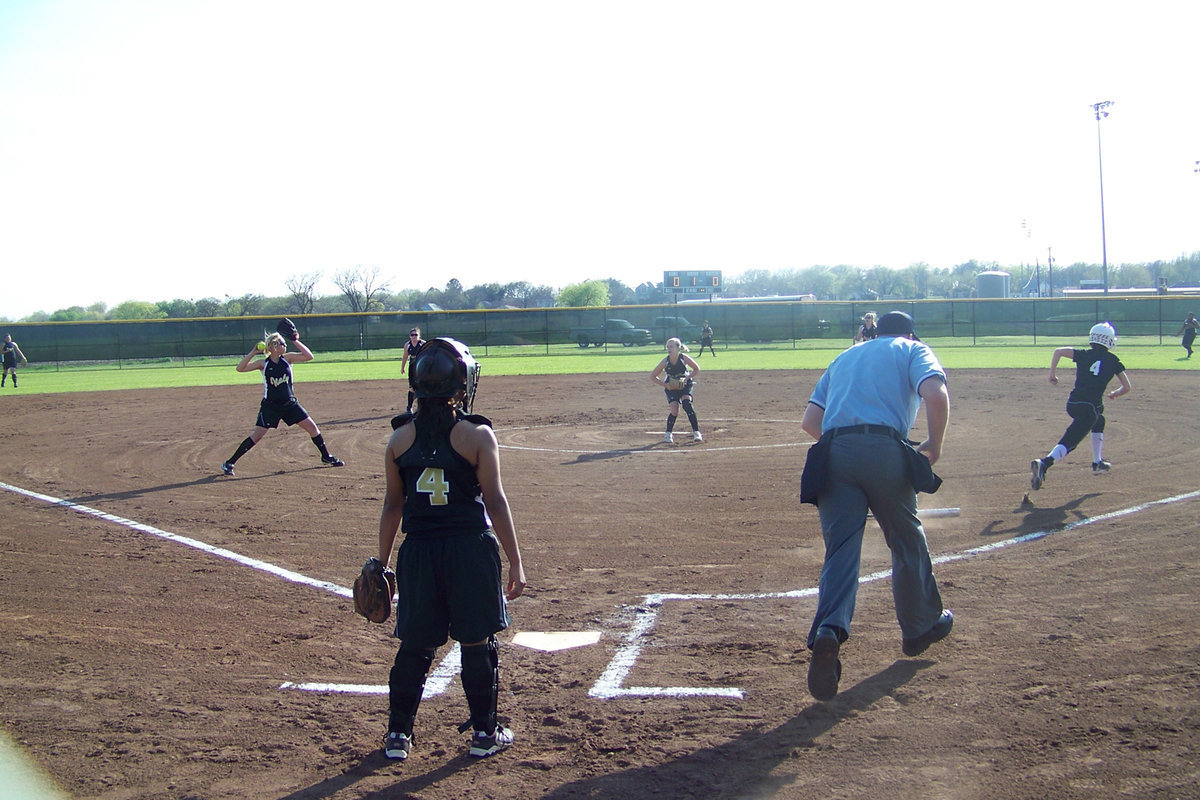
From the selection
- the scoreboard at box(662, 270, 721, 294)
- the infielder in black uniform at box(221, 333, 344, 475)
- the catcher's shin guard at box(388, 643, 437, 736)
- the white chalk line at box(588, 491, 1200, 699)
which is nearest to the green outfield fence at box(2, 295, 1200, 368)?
the scoreboard at box(662, 270, 721, 294)

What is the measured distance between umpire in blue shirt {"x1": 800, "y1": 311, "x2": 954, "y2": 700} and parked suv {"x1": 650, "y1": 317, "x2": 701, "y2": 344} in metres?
45.8

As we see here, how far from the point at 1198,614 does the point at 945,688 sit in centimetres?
226

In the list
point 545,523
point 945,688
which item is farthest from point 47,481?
point 945,688

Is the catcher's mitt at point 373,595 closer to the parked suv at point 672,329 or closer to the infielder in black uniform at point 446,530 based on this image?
the infielder in black uniform at point 446,530

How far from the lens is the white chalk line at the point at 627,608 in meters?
5.14

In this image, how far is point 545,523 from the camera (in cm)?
952

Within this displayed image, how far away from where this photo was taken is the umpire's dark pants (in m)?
4.87

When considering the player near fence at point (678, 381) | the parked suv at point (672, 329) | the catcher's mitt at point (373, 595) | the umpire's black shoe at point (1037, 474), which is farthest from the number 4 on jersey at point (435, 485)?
the parked suv at point (672, 329)

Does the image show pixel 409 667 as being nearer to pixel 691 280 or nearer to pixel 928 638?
pixel 928 638

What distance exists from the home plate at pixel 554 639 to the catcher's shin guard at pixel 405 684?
1.63 metres

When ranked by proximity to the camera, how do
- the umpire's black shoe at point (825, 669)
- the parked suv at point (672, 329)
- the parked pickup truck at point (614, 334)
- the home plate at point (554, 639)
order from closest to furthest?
the umpire's black shoe at point (825, 669) → the home plate at point (554, 639) → the parked pickup truck at point (614, 334) → the parked suv at point (672, 329)

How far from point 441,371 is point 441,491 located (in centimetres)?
54

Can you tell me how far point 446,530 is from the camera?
4.24m

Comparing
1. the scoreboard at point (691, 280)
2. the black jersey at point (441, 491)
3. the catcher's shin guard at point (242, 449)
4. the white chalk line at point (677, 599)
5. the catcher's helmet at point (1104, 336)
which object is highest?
the scoreboard at point (691, 280)
